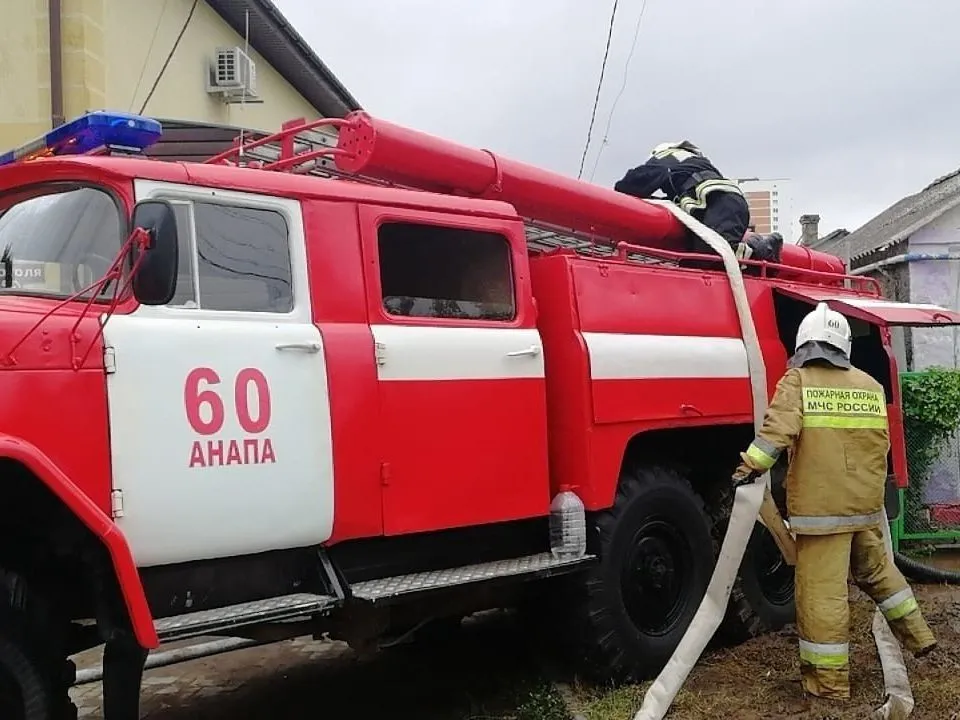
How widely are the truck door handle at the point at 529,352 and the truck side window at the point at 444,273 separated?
0.19 metres

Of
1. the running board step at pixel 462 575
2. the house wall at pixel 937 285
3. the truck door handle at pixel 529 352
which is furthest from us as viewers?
the house wall at pixel 937 285

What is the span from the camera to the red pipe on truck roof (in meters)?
4.79

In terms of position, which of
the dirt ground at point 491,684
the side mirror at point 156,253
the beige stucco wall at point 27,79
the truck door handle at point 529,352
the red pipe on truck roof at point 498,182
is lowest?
the dirt ground at point 491,684

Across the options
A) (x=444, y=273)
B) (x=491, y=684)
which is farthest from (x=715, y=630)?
(x=444, y=273)

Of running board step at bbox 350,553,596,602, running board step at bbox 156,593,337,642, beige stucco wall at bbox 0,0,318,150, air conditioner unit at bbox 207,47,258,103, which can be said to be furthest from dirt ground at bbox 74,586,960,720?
air conditioner unit at bbox 207,47,258,103

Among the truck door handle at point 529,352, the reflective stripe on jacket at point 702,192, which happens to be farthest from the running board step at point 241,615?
the reflective stripe on jacket at point 702,192

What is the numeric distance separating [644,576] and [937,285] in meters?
5.98

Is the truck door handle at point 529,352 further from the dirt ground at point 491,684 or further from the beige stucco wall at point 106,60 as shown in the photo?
the beige stucco wall at point 106,60

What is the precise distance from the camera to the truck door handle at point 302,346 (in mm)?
4070

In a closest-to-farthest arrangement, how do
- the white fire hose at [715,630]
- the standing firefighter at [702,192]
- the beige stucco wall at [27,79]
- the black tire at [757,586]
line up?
the white fire hose at [715,630] < the black tire at [757,586] < the standing firefighter at [702,192] < the beige stucco wall at [27,79]

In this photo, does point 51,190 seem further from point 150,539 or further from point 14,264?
point 150,539

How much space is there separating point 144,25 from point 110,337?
8166mm

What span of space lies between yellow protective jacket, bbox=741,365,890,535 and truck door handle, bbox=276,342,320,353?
227cm

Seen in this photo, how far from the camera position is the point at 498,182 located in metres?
5.37
